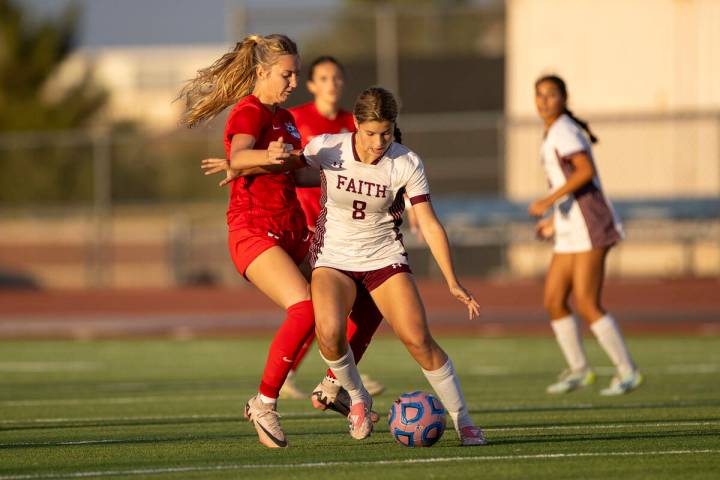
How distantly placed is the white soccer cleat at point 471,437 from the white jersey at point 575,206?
357 cm

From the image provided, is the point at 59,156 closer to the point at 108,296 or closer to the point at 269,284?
the point at 108,296

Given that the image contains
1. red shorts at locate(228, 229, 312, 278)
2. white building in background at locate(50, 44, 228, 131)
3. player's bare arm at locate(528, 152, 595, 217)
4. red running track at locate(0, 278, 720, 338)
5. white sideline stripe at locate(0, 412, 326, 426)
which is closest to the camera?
red shorts at locate(228, 229, 312, 278)

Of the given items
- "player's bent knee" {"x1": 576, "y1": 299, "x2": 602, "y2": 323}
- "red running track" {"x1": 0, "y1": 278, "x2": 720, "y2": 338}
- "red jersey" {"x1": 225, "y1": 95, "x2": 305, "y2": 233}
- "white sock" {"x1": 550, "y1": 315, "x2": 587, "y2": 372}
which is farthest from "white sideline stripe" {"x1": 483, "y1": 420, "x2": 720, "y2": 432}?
"red running track" {"x1": 0, "y1": 278, "x2": 720, "y2": 338}

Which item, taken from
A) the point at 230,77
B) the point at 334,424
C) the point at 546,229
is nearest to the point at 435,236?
the point at 230,77

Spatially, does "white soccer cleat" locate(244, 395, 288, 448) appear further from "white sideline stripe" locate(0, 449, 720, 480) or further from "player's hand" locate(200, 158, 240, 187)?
"player's hand" locate(200, 158, 240, 187)

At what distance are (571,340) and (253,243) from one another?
12.7 feet

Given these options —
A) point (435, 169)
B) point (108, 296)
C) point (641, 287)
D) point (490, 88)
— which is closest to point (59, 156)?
point (108, 296)

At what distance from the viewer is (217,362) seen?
49.6 feet

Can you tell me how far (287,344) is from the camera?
299 inches

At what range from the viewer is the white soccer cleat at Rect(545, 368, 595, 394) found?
1072 centimetres

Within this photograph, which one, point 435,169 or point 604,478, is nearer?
point 604,478

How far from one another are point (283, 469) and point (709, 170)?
16.3 meters

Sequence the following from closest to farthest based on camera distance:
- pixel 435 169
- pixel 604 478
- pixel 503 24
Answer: pixel 604 478 < pixel 435 169 < pixel 503 24

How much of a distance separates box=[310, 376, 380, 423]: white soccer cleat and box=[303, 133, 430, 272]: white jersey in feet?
2.72
